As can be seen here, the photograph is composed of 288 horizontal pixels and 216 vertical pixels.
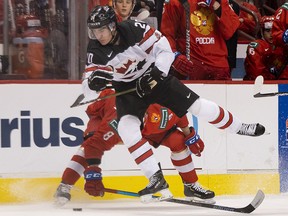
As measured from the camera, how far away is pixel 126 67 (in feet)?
19.9

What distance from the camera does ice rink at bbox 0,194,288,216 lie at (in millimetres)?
6113

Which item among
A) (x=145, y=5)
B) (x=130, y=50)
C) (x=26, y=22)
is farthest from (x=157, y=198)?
(x=145, y=5)

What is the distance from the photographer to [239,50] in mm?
7723

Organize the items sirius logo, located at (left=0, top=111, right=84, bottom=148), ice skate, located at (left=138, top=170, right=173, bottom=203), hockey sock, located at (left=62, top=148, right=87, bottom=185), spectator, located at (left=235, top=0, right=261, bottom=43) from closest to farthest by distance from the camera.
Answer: ice skate, located at (left=138, top=170, right=173, bottom=203) → hockey sock, located at (left=62, top=148, right=87, bottom=185) → sirius logo, located at (left=0, top=111, right=84, bottom=148) → spectator, located at (left=235, top=0, right=261, bottom=43)

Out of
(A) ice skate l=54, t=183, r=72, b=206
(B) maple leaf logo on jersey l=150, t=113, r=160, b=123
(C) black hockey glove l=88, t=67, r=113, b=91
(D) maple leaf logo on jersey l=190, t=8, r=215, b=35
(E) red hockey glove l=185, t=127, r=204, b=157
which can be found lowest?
(A) ice skate l=54, t=183, r=72, b=206

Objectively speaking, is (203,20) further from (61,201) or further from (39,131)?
(61,201)

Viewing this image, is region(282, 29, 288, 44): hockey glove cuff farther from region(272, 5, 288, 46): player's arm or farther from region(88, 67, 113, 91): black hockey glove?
region(88, 67, 113, 91): black hockey glove

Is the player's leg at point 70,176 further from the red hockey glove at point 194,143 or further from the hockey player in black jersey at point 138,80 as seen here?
the red hockey glove at point 194,143

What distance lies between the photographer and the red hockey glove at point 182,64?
685 centimetres

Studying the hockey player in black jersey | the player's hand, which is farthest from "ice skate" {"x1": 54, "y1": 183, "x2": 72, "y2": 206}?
the player's hand

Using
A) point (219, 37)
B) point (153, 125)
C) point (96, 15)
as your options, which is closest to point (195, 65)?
point (219, 37)

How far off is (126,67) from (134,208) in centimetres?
94

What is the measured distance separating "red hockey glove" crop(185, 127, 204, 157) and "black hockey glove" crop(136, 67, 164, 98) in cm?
65

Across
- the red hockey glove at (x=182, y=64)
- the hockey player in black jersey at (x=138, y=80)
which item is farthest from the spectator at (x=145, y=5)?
the hockey player in black jersey at (x=138, y=80)
